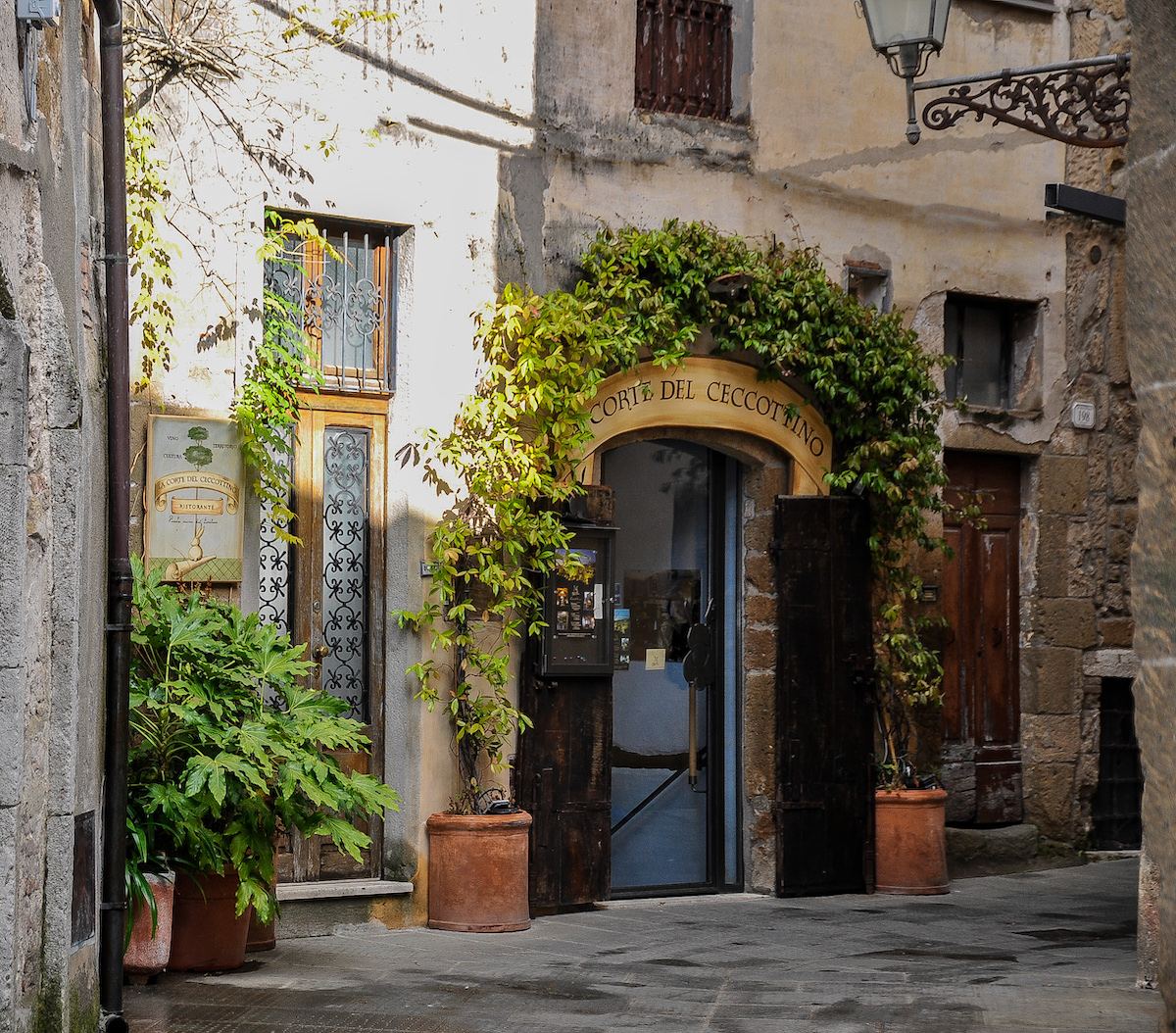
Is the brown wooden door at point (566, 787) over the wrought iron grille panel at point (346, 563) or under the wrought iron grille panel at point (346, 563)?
under

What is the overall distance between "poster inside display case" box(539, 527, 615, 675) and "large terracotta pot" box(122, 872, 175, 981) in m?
2.47

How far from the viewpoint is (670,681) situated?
867cm

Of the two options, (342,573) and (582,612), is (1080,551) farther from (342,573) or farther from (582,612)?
(342,573)

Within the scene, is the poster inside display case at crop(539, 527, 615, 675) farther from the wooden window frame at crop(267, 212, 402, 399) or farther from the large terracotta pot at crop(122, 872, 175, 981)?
the large terracotta pot at crop(122, 872, 175, 981)

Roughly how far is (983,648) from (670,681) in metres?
2.14

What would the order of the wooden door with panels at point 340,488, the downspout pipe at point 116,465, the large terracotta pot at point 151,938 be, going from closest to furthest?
the downspout pipe at point 116,465
the large terracotta pot at point 151,938
the wooden door with panels at point 340,488

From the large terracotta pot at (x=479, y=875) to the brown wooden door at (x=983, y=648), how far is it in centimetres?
317

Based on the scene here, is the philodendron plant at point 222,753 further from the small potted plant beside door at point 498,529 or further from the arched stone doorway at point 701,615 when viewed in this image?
the arched stone doorway at point 701,615

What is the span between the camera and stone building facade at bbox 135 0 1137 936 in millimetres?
7430

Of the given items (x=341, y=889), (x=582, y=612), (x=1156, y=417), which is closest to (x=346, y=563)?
(x=582, y=612)

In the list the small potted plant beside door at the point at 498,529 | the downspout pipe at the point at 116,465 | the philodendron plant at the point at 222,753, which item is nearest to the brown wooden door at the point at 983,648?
the small potted plant beside door at the point at 498,529

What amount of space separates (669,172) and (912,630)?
9.56 ft

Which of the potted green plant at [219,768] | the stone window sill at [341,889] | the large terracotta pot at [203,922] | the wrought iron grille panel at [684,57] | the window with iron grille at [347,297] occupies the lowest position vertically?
the stone window sill at [341,889]

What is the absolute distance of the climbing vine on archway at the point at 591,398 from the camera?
754cm
